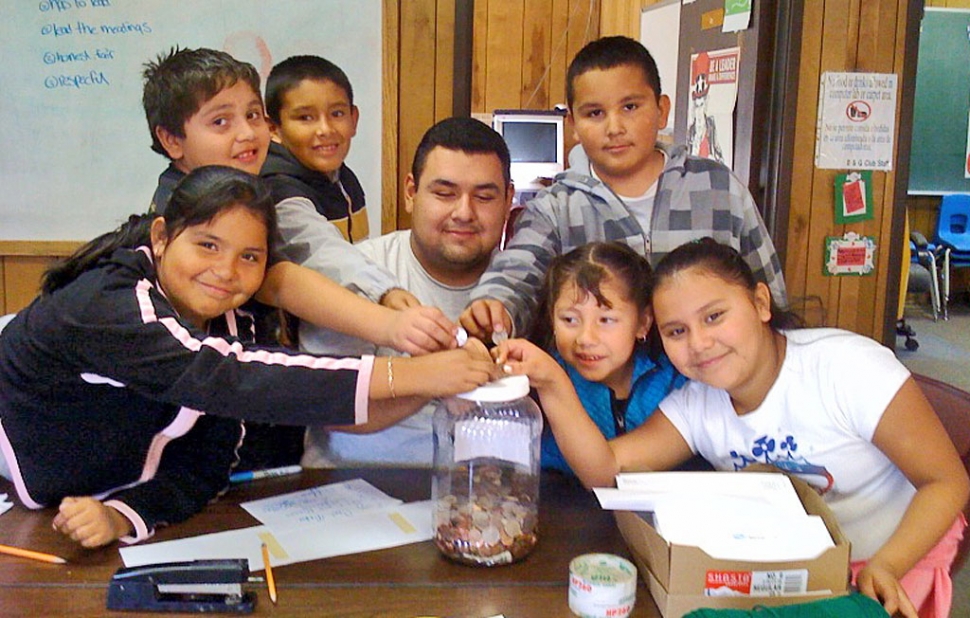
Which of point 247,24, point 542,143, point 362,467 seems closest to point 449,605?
point 362,467

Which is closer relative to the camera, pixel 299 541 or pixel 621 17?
pixel 299 541

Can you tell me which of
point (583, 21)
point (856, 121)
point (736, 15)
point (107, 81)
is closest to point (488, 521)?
point (107, 81)

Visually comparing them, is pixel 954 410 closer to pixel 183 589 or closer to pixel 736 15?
pixel 183 589

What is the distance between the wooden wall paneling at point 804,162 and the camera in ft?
9.98

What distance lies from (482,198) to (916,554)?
1.02 metres

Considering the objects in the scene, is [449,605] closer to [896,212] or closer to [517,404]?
[517,404]

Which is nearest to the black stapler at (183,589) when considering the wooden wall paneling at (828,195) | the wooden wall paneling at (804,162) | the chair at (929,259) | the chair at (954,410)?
the chair at (954,410)

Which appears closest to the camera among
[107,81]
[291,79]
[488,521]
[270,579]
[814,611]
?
[814,611]

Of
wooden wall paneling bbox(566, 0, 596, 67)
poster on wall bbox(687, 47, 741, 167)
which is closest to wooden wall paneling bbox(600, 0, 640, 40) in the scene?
wooden wall paneling bbox(566, 0, 596, 67)

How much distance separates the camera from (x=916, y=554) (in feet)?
4.31

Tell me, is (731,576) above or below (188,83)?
below

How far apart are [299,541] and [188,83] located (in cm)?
102

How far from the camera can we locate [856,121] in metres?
3.10

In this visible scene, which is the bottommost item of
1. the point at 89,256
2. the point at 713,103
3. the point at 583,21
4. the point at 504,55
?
the point at 89,256
